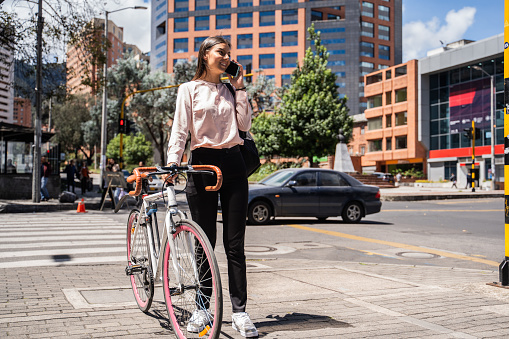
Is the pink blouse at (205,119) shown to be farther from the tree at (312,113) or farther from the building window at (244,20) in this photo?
the building window at (244,20)

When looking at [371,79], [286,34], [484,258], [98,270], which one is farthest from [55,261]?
[286,34]

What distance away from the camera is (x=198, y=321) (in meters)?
3.32

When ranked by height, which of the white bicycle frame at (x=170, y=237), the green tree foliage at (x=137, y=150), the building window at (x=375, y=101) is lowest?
the white bicycle frame at (x=170, y=237)

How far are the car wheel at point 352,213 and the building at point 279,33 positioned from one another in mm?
77446

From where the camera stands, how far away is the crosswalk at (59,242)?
24.7 ft

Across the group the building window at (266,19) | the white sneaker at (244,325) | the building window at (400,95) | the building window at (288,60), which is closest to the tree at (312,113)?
the building window at (400,95)

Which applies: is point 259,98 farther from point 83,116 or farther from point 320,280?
point 320,280

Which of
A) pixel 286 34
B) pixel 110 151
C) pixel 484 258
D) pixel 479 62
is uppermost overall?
pixel 286 34

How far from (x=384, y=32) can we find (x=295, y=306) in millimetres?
103247

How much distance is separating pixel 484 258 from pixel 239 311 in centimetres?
667

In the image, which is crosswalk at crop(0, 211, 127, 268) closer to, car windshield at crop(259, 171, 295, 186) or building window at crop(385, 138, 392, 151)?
car windshield at crop(259, 171, 295, 186)

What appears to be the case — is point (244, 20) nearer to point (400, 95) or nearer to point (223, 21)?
point (223, 21)

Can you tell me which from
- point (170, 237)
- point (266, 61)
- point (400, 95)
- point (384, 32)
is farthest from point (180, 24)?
point (170, 237)

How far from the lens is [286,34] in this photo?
3629 inches
